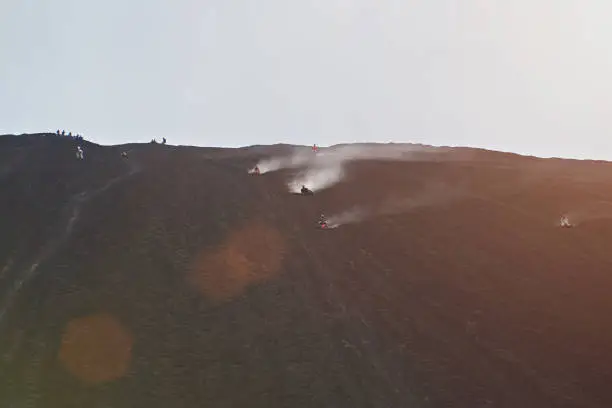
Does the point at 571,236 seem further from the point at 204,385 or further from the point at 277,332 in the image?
the point at 204,385

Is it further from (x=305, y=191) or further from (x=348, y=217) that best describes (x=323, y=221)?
(x=305, y=191)

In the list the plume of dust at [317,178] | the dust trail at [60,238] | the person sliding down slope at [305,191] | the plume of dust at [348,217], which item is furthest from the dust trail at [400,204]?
the dust trail at [60,238]

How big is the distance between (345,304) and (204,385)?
5478 millimetres

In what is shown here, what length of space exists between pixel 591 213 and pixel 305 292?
1253cm

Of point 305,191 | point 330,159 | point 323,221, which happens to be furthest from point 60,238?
point 330,159

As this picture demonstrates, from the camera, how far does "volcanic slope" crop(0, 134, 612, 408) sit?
57.2 ft

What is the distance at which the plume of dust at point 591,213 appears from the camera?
89.2ft

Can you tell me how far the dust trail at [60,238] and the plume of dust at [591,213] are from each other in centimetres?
1904

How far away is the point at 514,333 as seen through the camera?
19484 millimetres

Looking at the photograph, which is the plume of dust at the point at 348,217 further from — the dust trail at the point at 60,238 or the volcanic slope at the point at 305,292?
the dust trail at the point at 60,238

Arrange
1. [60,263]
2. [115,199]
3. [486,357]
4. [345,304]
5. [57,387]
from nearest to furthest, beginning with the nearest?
1. [57,387]
2. [486,357]
3. [345,304]
4. [60,263]
5. [115,199]

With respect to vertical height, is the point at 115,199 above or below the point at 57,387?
above

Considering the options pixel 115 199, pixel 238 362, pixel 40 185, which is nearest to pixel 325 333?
pixel 238 362

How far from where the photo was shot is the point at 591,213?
91.3 feet
